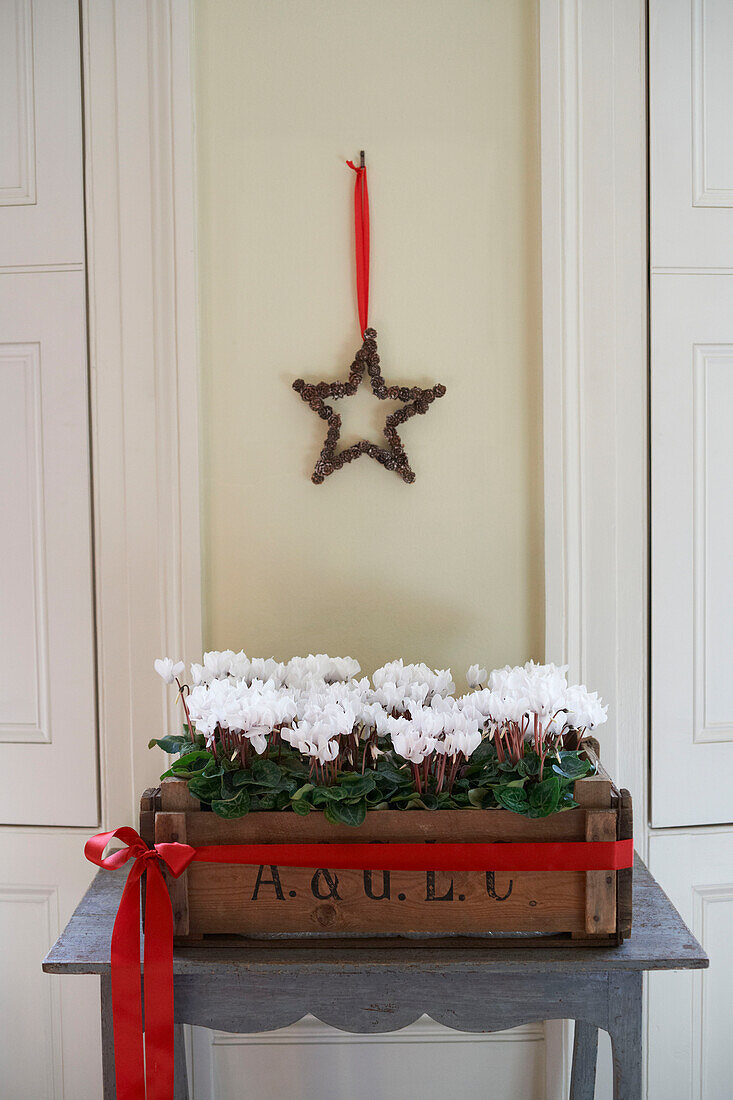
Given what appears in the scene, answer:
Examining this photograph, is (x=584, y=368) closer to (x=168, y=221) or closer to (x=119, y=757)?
(x=168, y=221)

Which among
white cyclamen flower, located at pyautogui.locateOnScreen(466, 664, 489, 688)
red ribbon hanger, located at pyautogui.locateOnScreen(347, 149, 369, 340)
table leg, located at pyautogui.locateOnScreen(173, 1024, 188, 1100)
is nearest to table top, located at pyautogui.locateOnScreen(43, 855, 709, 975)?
white cyclamen flower, located at pyautogui.locateOnScreen(466, 664, 489, 688)

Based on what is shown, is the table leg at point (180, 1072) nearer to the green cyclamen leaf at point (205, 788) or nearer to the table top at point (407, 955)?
the table top at point (407, 955)

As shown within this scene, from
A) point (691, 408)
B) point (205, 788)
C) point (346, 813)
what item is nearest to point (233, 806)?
point (205, 788)

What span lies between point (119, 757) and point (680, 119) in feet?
5.88

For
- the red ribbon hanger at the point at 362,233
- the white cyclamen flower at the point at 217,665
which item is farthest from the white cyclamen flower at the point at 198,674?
the red ribbon hanger at the point at 362,233

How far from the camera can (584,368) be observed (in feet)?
5.06

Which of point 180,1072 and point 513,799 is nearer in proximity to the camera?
point 513,799

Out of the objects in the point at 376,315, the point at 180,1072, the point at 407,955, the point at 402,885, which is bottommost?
the point at 180,1072

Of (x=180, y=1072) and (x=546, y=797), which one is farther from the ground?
(x=546, y=797)

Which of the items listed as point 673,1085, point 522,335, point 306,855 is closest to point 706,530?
point 522,335

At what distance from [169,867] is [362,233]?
4.03 ft

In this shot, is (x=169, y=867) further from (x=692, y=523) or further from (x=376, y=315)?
(x=692, y=523)

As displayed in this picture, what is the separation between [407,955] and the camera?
108 centimetres

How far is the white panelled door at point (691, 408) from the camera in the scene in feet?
5.03
